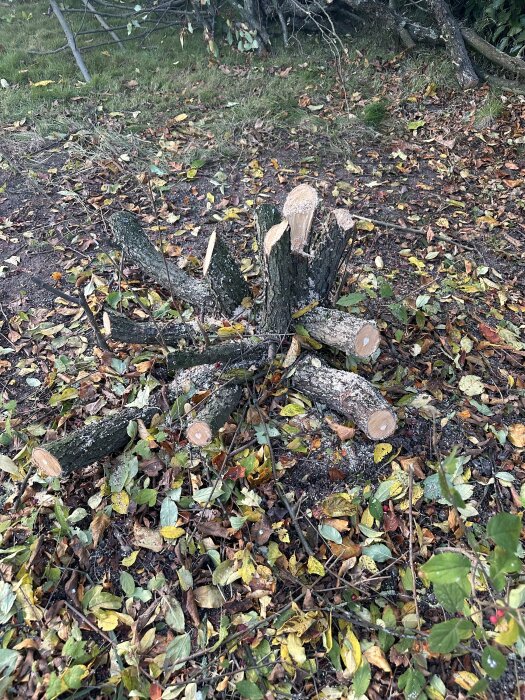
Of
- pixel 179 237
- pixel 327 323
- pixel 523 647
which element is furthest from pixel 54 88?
pixel 523 647

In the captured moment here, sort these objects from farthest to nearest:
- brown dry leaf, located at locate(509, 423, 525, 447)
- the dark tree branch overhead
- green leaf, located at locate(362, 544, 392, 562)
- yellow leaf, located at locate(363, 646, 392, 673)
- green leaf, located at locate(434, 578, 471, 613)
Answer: the dark tree branch overhead < brown dry leaf, located at locate(509, 423, 525, 447) < green leaf, located at locate(362, 544, 392, 562) < yellow leaf, located at locate(363, 646, 392, 673) < green leaf, located at locate(434, 578, 471, 613)

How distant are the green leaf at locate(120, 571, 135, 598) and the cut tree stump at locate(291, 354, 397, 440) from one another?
1.06 metres

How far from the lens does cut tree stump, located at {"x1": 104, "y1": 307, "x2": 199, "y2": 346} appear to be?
2168 mm

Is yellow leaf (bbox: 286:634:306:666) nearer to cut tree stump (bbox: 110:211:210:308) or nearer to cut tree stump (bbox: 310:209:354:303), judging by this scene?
cut tree stump (bbox: 310:209:354:303)

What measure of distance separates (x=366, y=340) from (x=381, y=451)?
0.49 m

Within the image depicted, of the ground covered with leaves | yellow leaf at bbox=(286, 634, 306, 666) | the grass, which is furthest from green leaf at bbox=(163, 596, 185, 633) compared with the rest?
the grass

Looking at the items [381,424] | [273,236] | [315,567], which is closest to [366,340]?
[381,424]

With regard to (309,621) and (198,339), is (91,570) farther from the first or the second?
(198,339)

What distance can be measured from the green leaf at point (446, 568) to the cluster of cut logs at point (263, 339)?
0.99 meters

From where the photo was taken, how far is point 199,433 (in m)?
1.99

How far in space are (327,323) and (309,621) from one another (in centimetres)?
122

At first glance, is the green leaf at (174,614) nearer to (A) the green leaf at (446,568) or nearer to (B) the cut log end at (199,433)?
(B) the cut log end at (199,433)

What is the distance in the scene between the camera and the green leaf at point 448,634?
1.12 metres

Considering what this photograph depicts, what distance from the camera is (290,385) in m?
2.37
